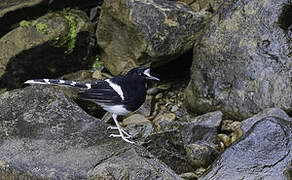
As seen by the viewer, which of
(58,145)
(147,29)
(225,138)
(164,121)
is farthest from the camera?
(147,29)

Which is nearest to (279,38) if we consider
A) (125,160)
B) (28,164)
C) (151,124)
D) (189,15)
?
(189,15)

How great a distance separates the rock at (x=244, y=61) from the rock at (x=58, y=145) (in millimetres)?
1977

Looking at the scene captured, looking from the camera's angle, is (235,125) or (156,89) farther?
(156,89)

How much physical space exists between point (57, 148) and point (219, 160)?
1.52 metres

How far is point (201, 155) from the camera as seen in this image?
6633 millimetres

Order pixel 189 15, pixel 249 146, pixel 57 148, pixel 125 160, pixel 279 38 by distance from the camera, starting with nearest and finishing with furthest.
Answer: pixel 125 160
pixel 57 148
pixel 249 146
pixel 279 38
pixel 189 15

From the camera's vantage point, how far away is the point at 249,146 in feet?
20.0

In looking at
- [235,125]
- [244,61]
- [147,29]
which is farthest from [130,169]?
[147,29]

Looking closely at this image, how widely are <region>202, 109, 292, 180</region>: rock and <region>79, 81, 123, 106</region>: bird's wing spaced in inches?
43.6

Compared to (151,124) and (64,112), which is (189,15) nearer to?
(151,124)

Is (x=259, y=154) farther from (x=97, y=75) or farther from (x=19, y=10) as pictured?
(x=19, y=10)

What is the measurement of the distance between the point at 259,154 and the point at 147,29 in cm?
247

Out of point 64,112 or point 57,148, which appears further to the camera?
point 64,112

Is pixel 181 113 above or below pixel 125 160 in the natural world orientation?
below
